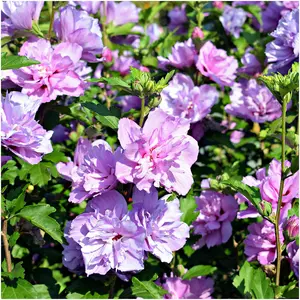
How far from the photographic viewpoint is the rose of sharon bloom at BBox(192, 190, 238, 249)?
6.61ft

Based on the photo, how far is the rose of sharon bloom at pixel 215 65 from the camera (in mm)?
2172

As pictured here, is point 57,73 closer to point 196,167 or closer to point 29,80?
point 29,80

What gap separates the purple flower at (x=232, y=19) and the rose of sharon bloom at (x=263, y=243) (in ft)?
4.00

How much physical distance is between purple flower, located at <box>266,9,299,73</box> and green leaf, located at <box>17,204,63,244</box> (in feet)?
3.08

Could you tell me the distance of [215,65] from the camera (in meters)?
2.19

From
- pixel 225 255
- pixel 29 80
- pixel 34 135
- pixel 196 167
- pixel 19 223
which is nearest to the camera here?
pixel 34 135

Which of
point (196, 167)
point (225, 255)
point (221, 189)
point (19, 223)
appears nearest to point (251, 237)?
point (221, 189)

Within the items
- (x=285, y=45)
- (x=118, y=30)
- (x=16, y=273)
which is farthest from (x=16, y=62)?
(x=118, y=30)

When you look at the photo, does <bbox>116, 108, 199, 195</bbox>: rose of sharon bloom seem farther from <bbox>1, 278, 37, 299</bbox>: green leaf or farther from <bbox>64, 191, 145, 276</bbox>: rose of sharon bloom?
<bbox>1, 278, 37, 299</bbox>: green leaf

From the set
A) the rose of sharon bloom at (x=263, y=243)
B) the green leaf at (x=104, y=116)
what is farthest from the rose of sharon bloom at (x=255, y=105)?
the green leaf at (x=104, y=116)

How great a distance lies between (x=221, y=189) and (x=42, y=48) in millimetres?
704

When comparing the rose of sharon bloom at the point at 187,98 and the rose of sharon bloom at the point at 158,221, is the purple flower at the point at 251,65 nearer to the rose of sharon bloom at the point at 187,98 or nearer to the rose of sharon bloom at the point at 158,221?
the rose of sharon bloom at the point at 187,98

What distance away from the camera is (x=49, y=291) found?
6.15 ft

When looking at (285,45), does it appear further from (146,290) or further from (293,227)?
(146,290)
